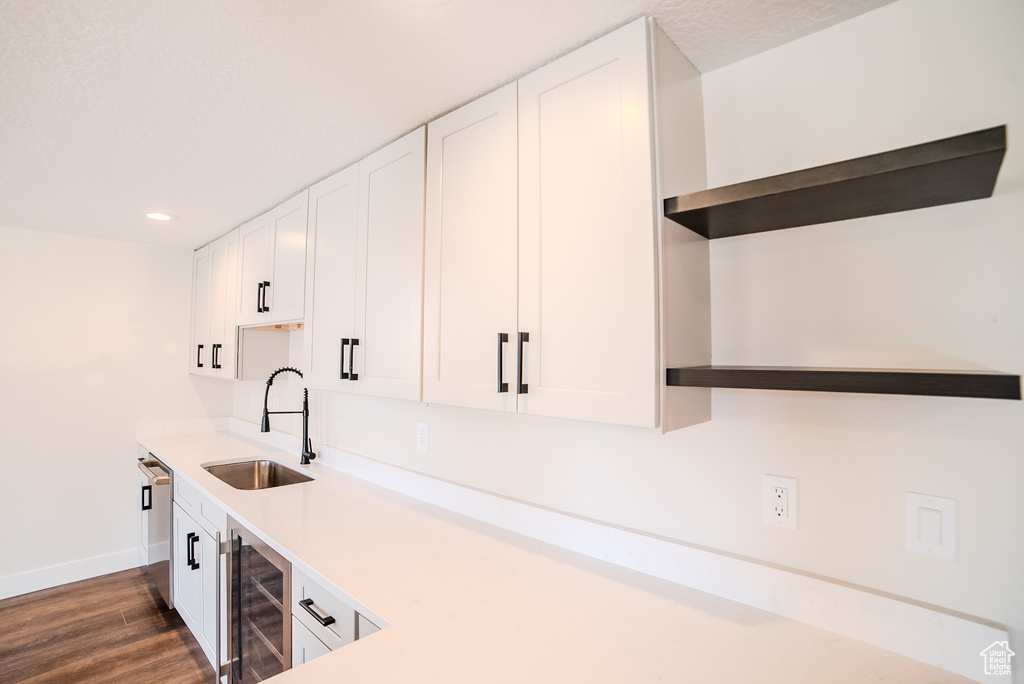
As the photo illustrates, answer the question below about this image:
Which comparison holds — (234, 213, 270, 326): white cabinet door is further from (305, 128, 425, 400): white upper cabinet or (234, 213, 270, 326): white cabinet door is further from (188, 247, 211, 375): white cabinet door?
(188, 247, 211, 375): white cabinet door

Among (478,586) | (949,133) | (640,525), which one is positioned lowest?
(478,586)

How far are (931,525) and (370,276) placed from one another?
1725 millimetres

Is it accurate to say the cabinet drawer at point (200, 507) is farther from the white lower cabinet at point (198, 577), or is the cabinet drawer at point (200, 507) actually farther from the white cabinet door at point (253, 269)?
the white cabinet door at point (253, 269)

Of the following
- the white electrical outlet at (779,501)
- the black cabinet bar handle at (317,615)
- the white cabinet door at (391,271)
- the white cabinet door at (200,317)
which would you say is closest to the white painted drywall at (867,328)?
the white electrical outlet at (779,501)

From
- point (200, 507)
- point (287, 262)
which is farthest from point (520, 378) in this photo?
point (200, 507)

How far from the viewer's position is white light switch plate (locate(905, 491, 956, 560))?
91cm

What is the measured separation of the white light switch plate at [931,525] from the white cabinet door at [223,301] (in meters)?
3.10

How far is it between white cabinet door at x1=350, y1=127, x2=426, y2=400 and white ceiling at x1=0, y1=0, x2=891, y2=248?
129 mm

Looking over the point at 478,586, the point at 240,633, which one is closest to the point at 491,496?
the point at 478,586

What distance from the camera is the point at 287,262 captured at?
2.26 metres

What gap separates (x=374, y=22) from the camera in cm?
111

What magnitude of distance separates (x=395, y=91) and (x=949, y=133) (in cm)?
139

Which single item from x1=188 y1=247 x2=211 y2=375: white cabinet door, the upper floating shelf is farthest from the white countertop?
x1=188 y1=247 x2=211 y2=375: white cabinet door

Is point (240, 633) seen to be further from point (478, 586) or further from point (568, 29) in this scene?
point (568, 29)
